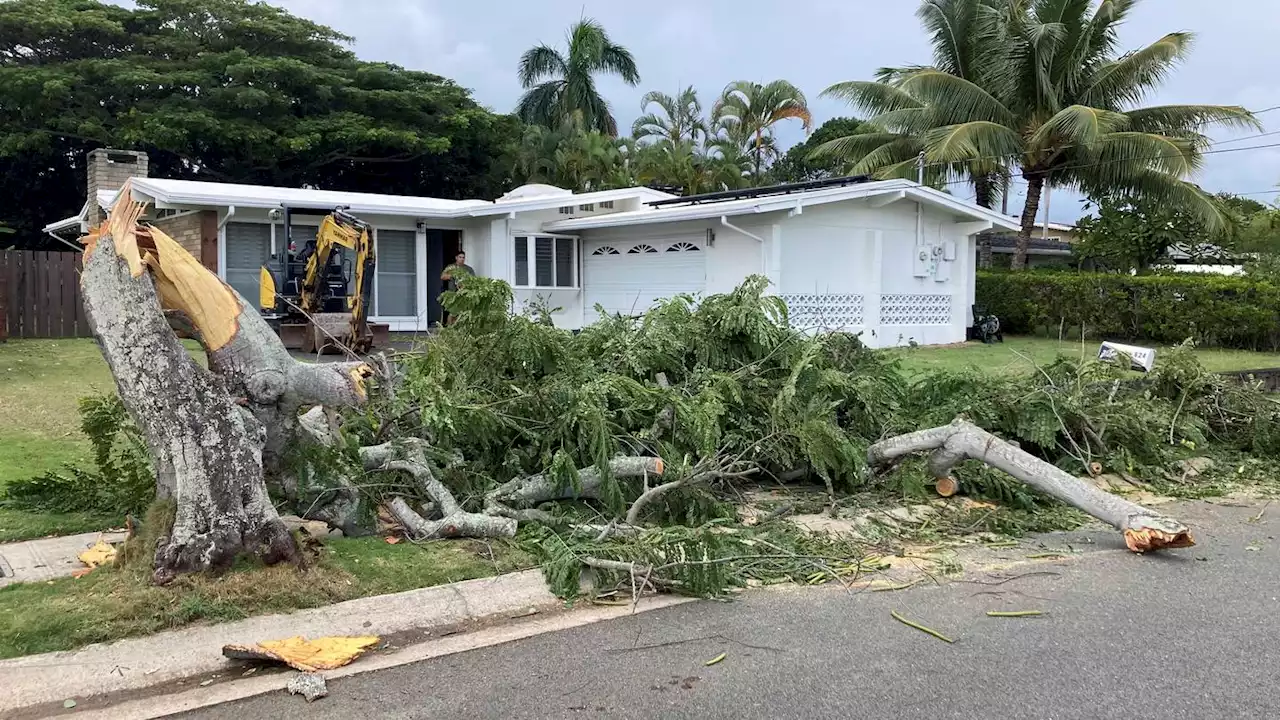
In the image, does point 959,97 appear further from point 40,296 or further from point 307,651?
point 307,651

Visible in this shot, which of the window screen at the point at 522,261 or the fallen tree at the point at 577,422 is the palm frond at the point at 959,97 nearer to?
the window screen at the point at 522,261

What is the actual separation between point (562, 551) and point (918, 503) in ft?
10.3

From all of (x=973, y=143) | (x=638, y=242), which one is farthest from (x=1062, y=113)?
(x=638, y=242)

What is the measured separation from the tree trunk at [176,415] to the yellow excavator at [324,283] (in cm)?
1068

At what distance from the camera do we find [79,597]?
4.67m

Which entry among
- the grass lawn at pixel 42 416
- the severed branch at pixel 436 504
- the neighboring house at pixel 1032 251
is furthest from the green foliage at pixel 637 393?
the neighboring house at pixel 1032 251

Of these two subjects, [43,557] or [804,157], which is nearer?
[43,557]

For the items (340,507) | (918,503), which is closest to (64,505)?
(340,507)

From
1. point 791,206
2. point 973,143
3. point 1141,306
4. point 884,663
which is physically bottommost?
point 884,663

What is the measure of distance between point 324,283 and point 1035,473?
12.5m

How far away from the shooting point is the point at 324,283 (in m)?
16.1

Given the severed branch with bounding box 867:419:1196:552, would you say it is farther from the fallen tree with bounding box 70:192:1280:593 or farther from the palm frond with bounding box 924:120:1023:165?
the palm frond with bounding box 924:120:1023:165

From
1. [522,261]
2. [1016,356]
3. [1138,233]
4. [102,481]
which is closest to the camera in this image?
[102,481]

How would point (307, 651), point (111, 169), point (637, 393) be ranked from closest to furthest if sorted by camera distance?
point (307, 651), point (637, 393), point (111, 169)
